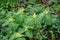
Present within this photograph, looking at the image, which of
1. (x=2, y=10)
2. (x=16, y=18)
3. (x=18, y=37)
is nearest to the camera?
(x=18, y=37)

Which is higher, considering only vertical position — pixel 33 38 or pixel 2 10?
pixel 2 10

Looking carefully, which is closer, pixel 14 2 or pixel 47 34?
pixel 47 34

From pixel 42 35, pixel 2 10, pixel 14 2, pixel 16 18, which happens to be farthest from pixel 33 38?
pixel 14 2

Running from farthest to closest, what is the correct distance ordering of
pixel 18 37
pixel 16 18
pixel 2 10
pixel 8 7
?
pixel 8 7
pixel 2 10
pixel 16 18
pixel 18 37

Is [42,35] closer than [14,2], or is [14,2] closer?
[42,35]

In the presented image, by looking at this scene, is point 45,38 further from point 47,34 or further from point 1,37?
point 1,37

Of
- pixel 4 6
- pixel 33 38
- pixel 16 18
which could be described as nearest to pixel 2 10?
pixel 4 6

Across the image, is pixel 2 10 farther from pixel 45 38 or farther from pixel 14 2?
pixel 45 38

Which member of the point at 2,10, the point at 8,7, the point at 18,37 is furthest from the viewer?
the point at 8,7

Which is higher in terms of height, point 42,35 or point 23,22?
point 23,22
